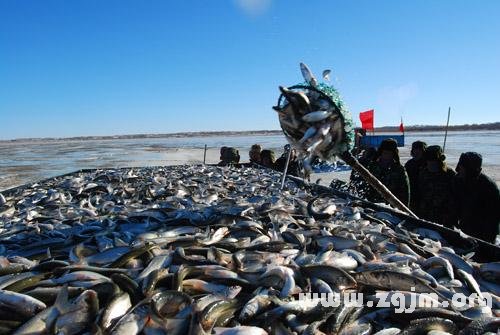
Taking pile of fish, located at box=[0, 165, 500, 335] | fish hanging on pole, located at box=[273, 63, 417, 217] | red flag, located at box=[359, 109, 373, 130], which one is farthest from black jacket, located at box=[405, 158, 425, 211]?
red flag, located at box=[359, 109, 373, 130]

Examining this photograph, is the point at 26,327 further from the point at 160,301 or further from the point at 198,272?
the point at 198,272

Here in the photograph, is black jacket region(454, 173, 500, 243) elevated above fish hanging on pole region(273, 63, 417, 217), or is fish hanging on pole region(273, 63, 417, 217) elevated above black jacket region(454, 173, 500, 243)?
fish hanging on pole region(273, 63, 417, 217)

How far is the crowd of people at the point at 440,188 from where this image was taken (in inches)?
214

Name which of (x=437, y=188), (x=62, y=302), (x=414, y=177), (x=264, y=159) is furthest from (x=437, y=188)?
(x=264, y=159)

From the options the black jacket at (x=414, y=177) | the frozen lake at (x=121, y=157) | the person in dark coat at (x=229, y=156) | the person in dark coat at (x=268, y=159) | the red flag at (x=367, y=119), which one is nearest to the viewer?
the black jacket at (x=414, y=177)

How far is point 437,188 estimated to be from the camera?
20.6ft

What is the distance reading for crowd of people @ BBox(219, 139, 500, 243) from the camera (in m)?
5.43

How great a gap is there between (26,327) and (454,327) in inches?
105

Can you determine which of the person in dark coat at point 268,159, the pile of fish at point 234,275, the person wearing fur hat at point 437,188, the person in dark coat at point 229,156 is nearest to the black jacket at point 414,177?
the person wearing fur hat at point 437,188

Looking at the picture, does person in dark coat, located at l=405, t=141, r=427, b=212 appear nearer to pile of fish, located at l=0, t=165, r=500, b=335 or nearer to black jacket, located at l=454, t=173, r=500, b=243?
black jacket, located at l=454, t=173, r=500, b=243

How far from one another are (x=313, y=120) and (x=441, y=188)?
310 centimetres

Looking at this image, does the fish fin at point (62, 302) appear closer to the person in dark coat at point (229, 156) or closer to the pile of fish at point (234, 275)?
the pile of fish at point (234, 275)

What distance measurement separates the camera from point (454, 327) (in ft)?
8.70

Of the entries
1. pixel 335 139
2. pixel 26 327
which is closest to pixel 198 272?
pixel 26 327
